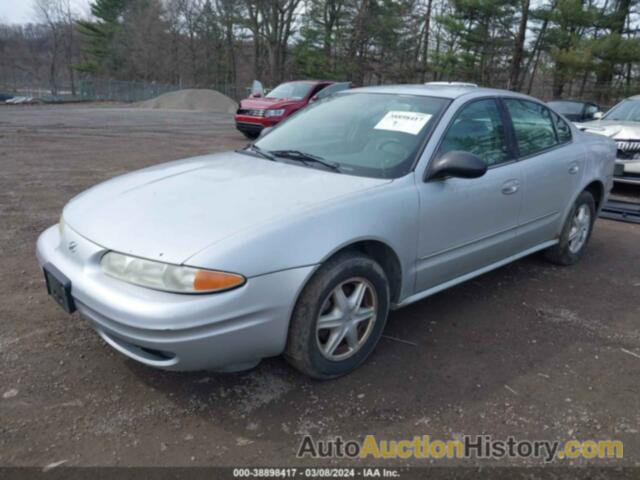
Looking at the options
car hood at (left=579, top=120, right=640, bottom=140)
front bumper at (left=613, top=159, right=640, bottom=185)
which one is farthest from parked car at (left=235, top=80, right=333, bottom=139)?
front bumper at (left=613, top=159, right=640, bottom=185)

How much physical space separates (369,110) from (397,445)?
2.23 m

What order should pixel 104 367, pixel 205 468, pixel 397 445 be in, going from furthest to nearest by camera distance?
1. pixel 104 367
2. pixel 397 445
3. pixel 205 468

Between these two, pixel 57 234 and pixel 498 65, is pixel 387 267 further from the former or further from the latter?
pixel 498 65

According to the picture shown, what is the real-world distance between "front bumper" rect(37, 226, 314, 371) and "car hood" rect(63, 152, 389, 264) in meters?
0.18

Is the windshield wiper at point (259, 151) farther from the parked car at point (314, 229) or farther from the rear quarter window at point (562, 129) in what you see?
the rear quarter window at point (562, 129)

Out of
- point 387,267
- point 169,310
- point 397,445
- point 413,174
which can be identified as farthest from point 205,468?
point 413,174

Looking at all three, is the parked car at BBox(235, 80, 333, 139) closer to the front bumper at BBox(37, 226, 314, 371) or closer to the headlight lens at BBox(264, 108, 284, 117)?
the headlight lens at BBox(264, 108, 284, 117)

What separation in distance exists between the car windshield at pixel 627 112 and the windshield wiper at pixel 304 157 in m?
7.18

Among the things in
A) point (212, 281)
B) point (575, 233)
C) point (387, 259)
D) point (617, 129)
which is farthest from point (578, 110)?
point (212, 281)

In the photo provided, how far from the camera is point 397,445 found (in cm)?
229

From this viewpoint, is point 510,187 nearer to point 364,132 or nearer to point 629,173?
point 364,132

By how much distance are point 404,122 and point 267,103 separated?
34.7 ft

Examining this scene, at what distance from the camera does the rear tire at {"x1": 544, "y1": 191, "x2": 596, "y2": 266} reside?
4391mm

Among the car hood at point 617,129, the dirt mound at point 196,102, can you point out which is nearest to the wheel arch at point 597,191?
the car hood at point 617,129
